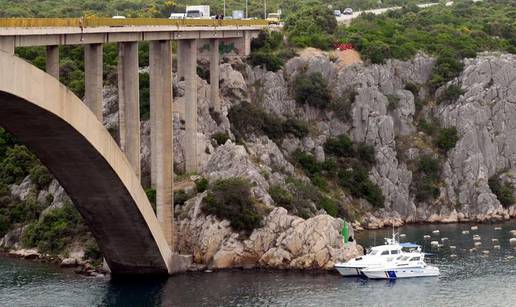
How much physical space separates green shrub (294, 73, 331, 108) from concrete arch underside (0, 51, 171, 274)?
95.8 ft

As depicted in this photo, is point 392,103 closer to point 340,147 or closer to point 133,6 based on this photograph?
point 340,147

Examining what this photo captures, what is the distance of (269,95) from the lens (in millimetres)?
103062

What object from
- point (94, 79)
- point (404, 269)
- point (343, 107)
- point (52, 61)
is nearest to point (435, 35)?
point (343, 107)

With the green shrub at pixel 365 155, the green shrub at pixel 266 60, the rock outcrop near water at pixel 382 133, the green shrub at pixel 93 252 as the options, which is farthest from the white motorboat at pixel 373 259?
the green shrub at pixel 266 60

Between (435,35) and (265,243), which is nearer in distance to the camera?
(265,243)

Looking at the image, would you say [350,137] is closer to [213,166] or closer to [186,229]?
[213,166]

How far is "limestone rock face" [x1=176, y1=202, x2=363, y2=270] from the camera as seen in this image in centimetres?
8000

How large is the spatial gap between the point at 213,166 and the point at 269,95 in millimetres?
17619

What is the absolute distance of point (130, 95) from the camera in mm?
70750

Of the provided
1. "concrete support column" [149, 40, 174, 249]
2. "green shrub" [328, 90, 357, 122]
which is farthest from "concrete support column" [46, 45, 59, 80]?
"green shrub" [328, 90, 357, 122]

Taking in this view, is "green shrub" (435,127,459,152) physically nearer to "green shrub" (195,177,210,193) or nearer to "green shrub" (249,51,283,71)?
"green shrub" (249,51,283,71)

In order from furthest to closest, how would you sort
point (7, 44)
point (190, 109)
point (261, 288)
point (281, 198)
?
point (281, 198), point (190, 109), point (261, 288), point (7, 44)

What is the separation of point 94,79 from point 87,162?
5.07m

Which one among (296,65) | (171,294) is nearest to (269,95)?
(296,65)
